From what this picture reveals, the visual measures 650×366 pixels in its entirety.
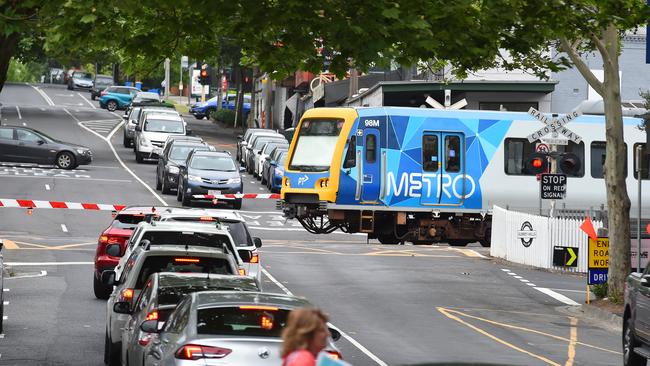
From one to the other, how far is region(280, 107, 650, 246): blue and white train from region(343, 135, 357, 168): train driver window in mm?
24

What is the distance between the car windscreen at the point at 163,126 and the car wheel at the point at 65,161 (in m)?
5.95

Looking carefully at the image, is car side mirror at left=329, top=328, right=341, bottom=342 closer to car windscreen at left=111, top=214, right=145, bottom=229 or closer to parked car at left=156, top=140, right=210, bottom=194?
car windscreen at left=111, top=214, right=145, bottom=229

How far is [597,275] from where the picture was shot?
28688 mm

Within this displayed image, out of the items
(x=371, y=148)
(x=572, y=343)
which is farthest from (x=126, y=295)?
(x=371, y=148)

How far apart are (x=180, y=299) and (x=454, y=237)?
70.1 feet

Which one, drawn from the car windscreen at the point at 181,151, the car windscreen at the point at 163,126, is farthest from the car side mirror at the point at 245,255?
the car windscreen at the point at 163,126

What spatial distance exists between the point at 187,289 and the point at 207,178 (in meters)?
30.6

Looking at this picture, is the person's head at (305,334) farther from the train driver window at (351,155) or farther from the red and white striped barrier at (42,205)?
the red and white striped barrier at (42,205)

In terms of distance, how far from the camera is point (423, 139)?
114ft

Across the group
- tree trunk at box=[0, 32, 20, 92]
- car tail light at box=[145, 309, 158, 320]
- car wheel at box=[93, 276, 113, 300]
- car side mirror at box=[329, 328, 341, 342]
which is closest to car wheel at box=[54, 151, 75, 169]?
car wheel at box=[93, 276, 113, 300]

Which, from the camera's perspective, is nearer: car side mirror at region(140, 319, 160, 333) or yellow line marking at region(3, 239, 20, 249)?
car side mirror at region(140, 319, 160, 333)

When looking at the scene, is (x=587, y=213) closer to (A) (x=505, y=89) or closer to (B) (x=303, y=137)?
(B) (x=303, y=137)

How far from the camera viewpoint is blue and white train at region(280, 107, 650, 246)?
112 ft

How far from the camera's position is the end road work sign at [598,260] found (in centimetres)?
2869
